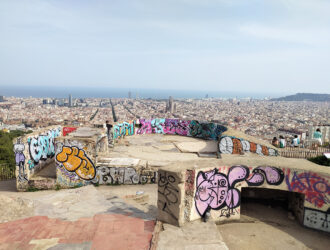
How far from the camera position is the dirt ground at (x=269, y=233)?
7.07 metres

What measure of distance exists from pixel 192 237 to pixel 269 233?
96.7 inches

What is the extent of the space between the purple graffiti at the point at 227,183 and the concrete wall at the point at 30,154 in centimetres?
806

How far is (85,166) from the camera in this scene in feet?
39.0

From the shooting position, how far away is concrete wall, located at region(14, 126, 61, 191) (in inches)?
449

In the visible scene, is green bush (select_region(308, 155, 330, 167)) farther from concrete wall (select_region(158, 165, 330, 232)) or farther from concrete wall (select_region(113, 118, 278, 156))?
concrete wall (select_region(113, 118, 278, 156))

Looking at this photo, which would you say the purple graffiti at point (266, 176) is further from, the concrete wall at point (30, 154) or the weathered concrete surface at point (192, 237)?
the concrete wall at point (30, 154)

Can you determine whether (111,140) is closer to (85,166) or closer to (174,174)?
(85,166)

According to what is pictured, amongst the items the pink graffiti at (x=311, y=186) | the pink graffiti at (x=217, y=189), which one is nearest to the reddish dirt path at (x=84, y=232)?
the pink graffiti at (x=217, y=189)

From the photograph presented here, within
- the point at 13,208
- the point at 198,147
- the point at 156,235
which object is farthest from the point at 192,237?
the point at 198,147

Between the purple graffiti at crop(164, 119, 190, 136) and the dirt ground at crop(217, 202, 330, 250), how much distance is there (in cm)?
1332

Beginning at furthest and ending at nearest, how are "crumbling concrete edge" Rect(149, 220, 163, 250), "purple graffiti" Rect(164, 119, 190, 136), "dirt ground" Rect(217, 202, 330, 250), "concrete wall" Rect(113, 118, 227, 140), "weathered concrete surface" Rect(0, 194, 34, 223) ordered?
"purple graffiti" Rect(164, 119, 190, 136), "concrete wall" Rect(113, 118, 227, 140), "weathered concrete surface" Rect(0, 194, 34, 223), "dirt ground" Rect(217, 202, 330, 250), "crumbling concrete edge" Rect(149, 220, 163, 250)

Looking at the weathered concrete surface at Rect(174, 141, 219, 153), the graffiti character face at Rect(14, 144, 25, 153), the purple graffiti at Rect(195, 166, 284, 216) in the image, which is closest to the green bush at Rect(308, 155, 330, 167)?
the purple graffiti at Rect(195, 166, 284, 216)

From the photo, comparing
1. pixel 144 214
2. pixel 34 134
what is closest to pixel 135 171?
pixel 144 214

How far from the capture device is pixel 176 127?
22.3 meters
